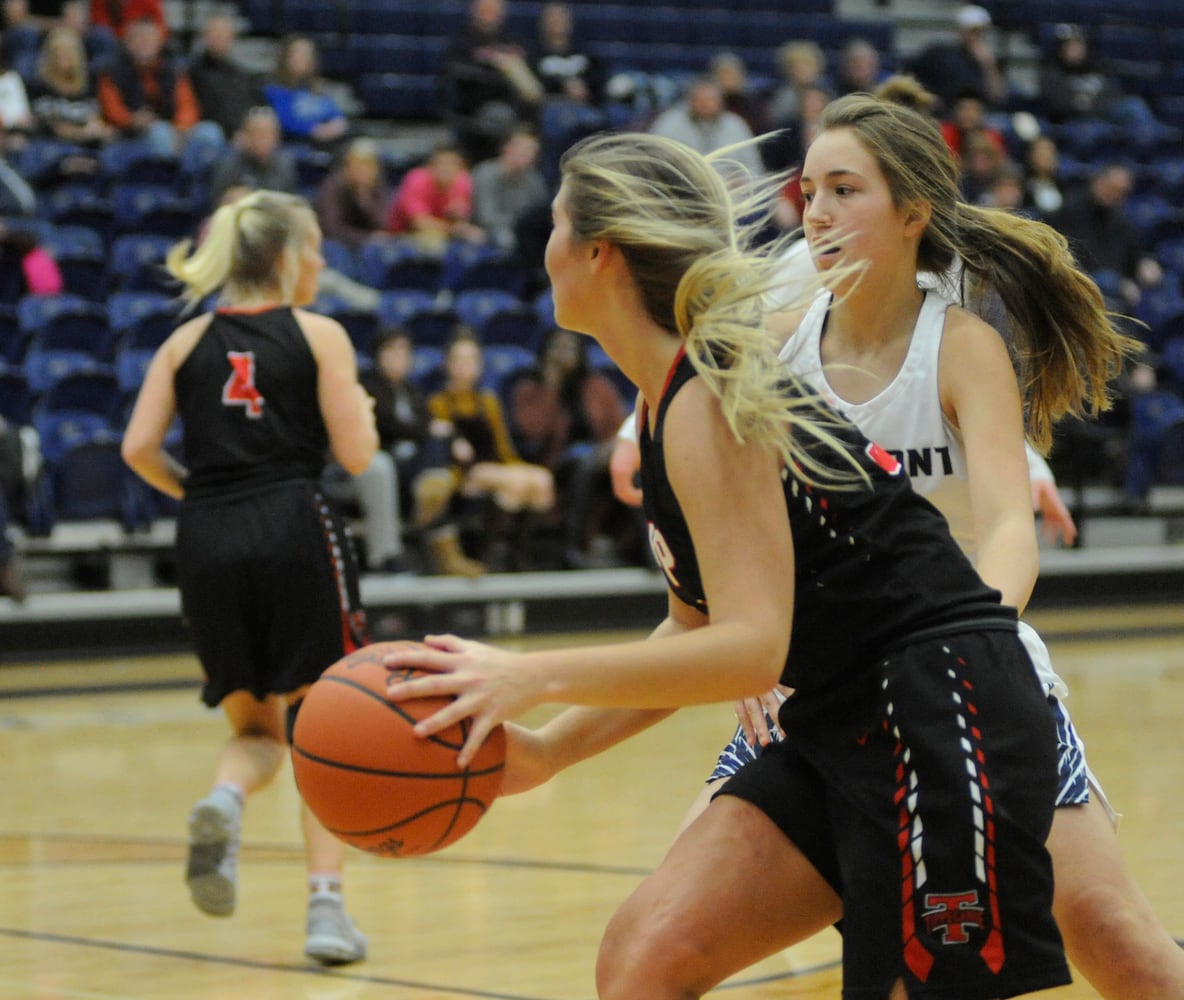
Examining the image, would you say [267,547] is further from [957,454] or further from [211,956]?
[957,454]

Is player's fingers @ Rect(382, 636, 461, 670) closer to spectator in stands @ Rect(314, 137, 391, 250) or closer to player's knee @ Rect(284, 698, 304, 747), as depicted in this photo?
player's knee @ Rect(284, 698, 304, 747)

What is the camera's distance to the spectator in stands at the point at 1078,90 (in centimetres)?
1617

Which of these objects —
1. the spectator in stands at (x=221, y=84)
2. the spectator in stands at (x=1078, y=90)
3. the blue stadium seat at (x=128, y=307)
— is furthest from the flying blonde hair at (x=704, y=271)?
the spectator in stands at (x=1078, y=90)

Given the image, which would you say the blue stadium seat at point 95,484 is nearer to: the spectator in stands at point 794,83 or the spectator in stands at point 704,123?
the spectator in stands at point 704,123

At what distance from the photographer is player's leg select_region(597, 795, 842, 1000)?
2268mm

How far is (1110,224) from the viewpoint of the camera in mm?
13430

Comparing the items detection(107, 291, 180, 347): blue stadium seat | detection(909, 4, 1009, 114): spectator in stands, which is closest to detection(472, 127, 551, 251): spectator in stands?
detection(107, 291, 180, 347): blue stadium seat

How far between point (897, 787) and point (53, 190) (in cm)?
1008

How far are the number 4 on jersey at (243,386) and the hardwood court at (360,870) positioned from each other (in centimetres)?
125

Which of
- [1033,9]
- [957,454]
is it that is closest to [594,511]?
[957,454]

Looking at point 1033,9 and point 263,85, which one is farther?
point 1033,9

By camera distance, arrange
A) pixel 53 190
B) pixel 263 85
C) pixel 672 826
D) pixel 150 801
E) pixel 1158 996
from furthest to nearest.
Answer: pixel 263 85
pixel 53 190
pixel 150 801
pixel 672 826
pixel 1158 996

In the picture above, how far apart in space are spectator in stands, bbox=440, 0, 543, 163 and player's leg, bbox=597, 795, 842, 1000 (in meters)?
10.8

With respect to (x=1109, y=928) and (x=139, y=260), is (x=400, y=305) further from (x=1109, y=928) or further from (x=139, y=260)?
(x=1109, y=928)
